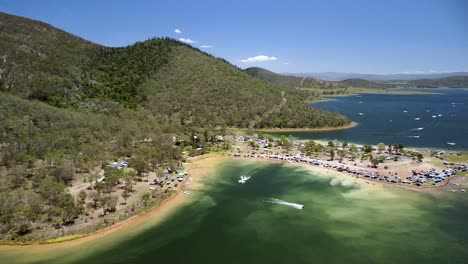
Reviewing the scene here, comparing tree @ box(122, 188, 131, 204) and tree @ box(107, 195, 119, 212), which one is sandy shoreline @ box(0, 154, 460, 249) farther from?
tree @ box(122, 188, 131, 204)

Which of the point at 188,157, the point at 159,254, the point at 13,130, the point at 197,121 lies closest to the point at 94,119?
the point at 13,130

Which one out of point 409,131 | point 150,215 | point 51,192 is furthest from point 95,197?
point 409,131

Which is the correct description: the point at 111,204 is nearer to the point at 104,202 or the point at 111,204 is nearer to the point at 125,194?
the point at 104,202

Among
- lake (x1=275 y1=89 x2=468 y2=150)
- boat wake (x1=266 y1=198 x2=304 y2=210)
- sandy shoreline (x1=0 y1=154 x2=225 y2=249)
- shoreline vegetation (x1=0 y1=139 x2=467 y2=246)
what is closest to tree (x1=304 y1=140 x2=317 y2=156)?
shoreline vegetation (x1=0 y1=139 x2=467 y2=246)

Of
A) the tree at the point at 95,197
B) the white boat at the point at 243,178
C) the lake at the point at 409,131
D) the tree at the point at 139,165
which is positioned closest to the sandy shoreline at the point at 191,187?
the tree at the point at 95,197

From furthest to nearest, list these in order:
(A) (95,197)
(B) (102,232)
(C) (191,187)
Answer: (C) (191,187) → (A) (95,197) → (B) (102,232)

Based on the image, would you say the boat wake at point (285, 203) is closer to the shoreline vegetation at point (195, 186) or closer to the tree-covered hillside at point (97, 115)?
the shoreline vegetation at point (195, 186)

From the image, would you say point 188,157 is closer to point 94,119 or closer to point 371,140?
point 94,119
